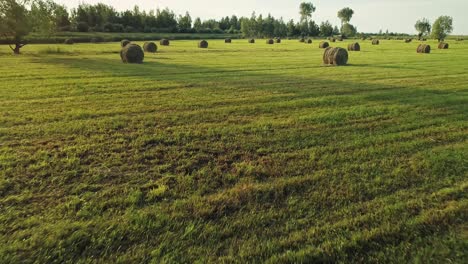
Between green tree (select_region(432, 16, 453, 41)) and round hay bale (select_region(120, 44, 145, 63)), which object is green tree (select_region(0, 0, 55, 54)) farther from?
green tree (select_region(432, 16, 453, 41))

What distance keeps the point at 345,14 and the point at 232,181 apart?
→ 155212 millimetres

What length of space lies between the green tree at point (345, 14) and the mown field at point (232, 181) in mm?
146792

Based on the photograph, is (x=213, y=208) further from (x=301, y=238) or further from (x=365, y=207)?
(x=365, y=207)

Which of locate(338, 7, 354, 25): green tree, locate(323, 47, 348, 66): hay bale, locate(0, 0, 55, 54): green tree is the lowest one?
locate(323, 47, 348, 66): hay bale

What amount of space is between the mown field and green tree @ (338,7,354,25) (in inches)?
5779

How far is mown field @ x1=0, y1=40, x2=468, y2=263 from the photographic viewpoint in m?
3.34

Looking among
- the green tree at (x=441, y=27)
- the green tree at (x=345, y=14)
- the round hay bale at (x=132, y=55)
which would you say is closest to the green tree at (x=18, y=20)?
the round hay bale at (x=132, y=55)

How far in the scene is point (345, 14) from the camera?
140 meters

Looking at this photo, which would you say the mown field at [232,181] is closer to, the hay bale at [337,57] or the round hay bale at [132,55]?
the hay bale at [337,57]

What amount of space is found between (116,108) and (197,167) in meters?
5.16

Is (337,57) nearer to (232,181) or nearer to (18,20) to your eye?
(232,181)

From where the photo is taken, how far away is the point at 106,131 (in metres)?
7.20

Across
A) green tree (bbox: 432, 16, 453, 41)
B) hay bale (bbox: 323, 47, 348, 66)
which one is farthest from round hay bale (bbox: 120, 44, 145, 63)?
green tree (bbox: 432, 16, 453, 41)

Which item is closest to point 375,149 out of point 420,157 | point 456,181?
point 420,157
